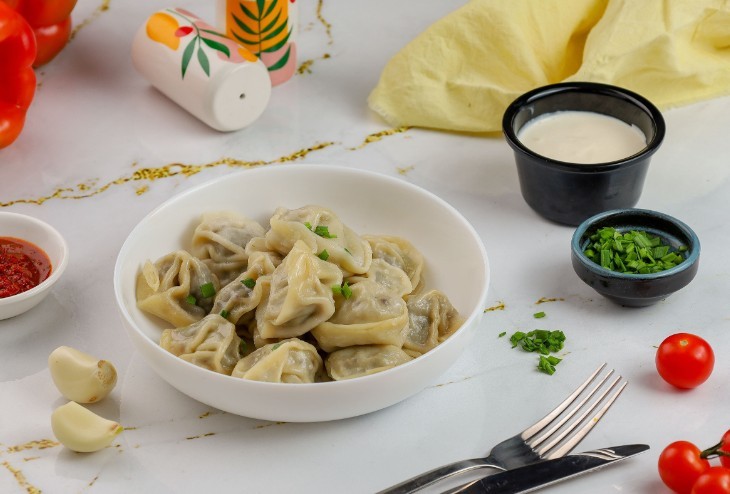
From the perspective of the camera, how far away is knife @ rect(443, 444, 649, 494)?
2412 mm

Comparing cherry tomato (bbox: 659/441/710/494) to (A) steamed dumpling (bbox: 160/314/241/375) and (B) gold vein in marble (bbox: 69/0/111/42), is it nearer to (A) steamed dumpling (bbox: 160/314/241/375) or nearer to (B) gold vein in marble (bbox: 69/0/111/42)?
(A) steamed dumpling (bbox: 160/314/241/375)

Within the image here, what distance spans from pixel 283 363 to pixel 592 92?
5.17ft

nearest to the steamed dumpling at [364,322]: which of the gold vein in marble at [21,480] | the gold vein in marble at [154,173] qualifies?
the gold vein in marble at [21,480]

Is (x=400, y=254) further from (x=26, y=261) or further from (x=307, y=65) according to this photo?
(x=307, y=65)

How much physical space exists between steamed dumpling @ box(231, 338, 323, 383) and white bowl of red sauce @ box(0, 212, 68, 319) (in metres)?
0.70

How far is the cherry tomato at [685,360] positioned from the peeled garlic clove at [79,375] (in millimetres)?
1420

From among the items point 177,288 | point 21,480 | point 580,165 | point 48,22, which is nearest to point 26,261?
point 177,288

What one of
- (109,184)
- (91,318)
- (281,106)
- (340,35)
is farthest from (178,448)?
(340,35)

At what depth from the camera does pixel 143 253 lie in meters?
2.99

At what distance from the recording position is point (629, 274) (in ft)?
9.64

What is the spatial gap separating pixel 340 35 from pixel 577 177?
1529 mm

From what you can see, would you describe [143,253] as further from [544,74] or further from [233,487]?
[544,74]

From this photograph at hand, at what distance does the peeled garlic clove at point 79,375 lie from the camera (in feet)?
8.72

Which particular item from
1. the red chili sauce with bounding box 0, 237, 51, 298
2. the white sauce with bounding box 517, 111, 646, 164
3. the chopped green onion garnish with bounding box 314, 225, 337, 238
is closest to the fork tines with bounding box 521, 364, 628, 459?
the chopped green onion garnish with bounding box 314, 225, 337, 238
